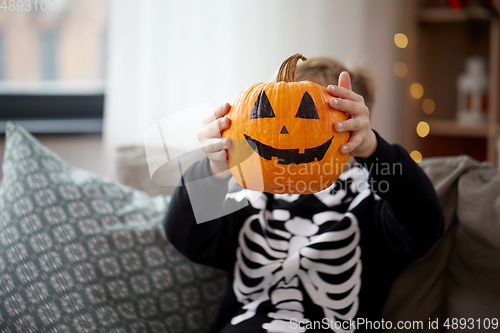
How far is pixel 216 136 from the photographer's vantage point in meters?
0.60

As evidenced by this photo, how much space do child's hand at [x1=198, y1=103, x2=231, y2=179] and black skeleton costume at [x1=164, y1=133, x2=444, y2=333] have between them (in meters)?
0.12

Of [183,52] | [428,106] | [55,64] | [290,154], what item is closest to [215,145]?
[290,154]

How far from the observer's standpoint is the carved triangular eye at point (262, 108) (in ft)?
1.82

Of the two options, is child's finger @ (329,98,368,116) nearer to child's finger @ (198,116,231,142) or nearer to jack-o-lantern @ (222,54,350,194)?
jack-o-lantern @ (222,54,350,194)

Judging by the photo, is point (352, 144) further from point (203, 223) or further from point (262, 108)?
point (203, 223)

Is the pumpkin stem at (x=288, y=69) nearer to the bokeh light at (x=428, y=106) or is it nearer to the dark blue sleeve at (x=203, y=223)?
the dark blue sleeve at (x=203, y=223)

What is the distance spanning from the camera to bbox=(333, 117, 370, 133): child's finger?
1.85ft

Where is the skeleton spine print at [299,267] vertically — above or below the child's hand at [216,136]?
below

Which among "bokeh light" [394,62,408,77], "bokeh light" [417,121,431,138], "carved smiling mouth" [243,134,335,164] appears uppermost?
"bokeh light" [394,62,408,77]

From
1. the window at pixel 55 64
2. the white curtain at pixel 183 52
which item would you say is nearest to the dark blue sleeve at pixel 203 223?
the white curtain at pixel 183 52

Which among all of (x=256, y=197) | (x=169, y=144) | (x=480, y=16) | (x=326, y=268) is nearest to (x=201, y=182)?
(x=169, y=144)

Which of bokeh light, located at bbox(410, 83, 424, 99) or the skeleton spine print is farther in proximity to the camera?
bokeh light, located at bbox(410, 83, 424, 99)

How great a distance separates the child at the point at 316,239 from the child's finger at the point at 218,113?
3.7 inches

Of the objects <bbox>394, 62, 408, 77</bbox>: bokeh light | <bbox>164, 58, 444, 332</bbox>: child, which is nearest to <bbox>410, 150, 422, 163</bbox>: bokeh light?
<bbox>394, 62, 408, 77</bbox>: bokeh light
